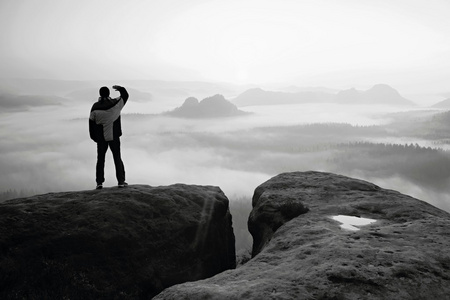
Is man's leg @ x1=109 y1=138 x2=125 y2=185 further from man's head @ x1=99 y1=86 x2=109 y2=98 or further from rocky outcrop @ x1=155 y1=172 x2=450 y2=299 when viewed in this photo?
rocky outcrop @ x1=155 y1=172 x2=450 y2=299

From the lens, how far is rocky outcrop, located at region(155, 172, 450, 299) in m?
6.49

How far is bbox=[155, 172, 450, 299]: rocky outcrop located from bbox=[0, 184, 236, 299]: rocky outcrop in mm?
3949

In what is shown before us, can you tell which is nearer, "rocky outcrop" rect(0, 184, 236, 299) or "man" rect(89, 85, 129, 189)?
"rocky outcrop" rect(0, 184, 236, 299)

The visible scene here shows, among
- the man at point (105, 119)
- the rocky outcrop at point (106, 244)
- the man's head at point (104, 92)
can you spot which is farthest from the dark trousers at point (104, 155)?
the man's head at point (104, 92)

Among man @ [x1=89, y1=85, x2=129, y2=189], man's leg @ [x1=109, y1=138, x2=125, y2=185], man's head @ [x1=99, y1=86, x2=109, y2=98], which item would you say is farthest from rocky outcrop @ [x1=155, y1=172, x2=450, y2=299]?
man's head @ [x1=99, y1=86, x2=109, y2=98]

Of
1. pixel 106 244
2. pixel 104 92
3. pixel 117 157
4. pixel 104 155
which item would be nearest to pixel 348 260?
pixel 106 244

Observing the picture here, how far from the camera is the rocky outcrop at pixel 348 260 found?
6488mm

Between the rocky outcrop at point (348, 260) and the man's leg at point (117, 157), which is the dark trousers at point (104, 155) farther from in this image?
the rocky outcrop at point (348, 260)

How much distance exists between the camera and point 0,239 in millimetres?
10359

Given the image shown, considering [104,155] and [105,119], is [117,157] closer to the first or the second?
[104,155]

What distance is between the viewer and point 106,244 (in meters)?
11.5

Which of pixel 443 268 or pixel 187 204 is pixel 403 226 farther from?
pixel 187 204

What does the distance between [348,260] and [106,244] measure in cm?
837

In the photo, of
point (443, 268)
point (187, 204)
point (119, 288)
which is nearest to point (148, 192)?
point (187, 204)
